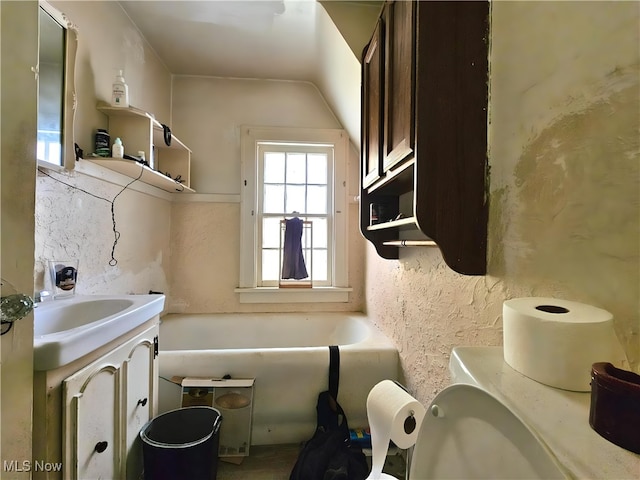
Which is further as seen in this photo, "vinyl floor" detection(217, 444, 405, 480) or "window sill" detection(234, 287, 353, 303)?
"window sill" detection(234, 287, 353, 303)

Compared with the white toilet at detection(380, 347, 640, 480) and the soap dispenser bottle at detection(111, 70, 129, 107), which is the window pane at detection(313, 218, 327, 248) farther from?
the white toilet at detection(380, 347, 640, 480)

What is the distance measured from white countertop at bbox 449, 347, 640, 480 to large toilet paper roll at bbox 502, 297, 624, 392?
0.08ft

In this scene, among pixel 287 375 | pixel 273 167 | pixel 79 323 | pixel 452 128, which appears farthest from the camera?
pixel 273 167

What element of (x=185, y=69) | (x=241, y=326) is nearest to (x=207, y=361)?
(x=241, y=326)

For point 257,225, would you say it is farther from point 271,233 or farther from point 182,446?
point 182,446

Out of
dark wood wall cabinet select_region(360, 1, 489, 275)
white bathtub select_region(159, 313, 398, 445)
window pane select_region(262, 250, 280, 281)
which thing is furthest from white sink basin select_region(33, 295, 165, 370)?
window pane select_region(262, 250, 280, 281)

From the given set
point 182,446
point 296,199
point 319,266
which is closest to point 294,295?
point 319,266

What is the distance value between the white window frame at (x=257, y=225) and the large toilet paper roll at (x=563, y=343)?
2074 mm

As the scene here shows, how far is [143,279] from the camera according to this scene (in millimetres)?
2074

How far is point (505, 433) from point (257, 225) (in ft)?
7.63

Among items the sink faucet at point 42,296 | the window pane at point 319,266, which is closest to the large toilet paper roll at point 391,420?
the sink faucet at point 42,296

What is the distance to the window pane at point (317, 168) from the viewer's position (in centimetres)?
269

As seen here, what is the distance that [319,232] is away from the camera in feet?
8.85

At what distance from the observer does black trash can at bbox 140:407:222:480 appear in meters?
1.18
